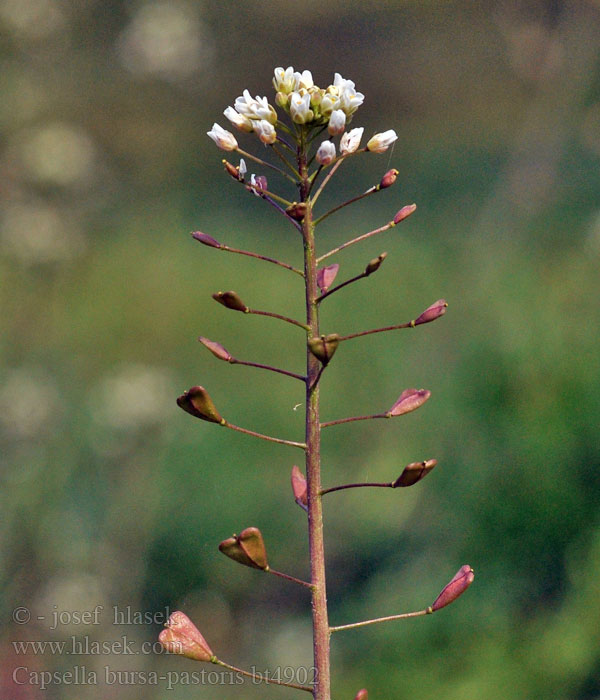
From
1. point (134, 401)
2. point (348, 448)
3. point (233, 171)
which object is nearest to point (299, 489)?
point (233, 171)

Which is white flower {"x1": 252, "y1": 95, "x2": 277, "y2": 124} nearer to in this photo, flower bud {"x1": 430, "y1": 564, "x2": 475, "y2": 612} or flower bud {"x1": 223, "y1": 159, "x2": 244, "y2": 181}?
flower bud {"x1": 223, "y1": 159, "x2": 244, "y2": 181}

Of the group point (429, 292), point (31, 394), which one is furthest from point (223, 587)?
point (429, 292)

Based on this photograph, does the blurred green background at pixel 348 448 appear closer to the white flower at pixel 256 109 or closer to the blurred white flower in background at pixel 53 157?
the blurred white flower in background at pixel 53 157

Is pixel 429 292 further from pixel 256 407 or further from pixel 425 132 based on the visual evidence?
pixel 425 132

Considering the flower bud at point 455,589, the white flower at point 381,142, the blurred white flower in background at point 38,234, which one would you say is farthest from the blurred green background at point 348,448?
the white flower at point 381,142

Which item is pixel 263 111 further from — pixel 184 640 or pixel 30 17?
pixel 30 17
